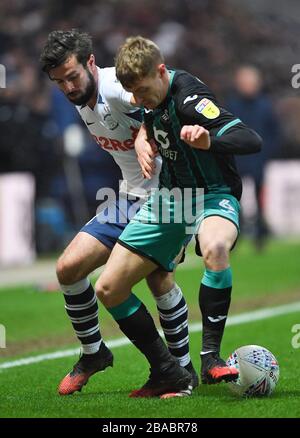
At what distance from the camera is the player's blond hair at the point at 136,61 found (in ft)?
22.6

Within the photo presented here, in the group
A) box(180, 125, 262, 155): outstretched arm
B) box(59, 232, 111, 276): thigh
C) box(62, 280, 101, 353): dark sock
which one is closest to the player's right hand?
box(180, 125, 262, 155): outstretched arm

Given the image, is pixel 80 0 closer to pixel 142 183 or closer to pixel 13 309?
pixel 13 309

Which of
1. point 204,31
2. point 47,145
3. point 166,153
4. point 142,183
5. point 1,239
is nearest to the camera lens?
point 166,153

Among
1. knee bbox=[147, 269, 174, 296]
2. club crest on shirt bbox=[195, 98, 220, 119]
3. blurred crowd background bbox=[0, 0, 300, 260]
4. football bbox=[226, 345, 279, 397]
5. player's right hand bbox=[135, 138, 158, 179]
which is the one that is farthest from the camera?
blurred crowd background bbox=[0, 0, 300, 260]

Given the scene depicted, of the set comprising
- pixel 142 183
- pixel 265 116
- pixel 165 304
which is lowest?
pixel 265 116

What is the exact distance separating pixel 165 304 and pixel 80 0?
48.9ft

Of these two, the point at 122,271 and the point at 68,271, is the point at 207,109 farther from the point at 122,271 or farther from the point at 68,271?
the point at 68,271

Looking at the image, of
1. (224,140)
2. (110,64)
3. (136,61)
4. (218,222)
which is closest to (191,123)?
(224,140)

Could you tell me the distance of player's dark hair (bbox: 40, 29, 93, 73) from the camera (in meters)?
7.55

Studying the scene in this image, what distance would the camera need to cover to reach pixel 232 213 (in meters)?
7.11

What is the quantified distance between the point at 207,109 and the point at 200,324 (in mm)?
4760

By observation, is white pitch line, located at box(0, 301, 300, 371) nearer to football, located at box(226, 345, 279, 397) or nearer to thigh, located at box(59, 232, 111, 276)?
thigh, located at box(59, 232, 111, 276)

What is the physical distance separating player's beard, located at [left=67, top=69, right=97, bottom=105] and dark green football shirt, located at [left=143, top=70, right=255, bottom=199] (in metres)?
0.48

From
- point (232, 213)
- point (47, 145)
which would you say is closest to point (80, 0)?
point (47, 145)
